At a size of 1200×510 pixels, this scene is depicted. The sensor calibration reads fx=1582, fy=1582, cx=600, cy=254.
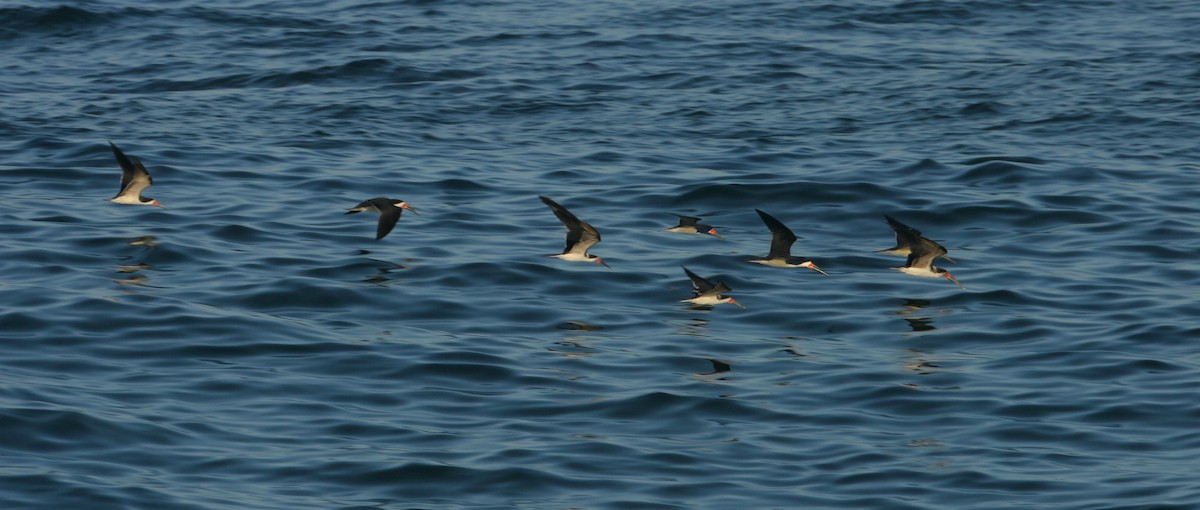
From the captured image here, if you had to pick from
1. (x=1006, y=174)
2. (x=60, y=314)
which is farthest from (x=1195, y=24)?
(x=60, y=314)

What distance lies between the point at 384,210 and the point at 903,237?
5.61 m

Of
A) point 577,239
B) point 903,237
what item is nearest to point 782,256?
point 903,237

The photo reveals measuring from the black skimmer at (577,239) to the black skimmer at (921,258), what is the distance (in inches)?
122

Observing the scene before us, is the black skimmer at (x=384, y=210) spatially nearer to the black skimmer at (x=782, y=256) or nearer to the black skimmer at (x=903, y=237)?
the black skimmer at (x=782, y=256)

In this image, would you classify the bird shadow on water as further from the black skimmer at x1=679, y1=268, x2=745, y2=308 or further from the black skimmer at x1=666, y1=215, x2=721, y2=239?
the black skimmer at x1=666, y1=215, x2=721, y2=239

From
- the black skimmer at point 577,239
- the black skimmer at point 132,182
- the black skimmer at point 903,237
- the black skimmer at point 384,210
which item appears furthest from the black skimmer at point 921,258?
the black skimmer at point 132,182

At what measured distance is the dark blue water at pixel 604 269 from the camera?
11.6 metres

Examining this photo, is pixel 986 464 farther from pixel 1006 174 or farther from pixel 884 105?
pixel 884 105

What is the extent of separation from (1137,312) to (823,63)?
38.9ft

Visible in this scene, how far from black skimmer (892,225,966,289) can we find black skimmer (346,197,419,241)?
540 cm

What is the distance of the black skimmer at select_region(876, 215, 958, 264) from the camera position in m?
15.7

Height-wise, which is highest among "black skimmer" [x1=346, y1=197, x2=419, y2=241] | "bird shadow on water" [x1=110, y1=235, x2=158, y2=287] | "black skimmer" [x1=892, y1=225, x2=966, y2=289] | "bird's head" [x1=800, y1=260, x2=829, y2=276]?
"black skimmer" [x1=892, y1=225, x2=966, y2=289]

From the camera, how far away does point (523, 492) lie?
36.2ft

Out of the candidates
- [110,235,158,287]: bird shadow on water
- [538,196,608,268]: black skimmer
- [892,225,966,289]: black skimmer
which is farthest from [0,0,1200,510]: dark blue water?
[538,196,608,268]: black skimmer
